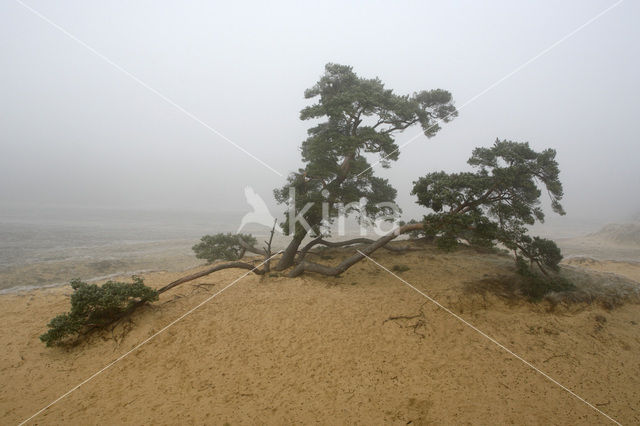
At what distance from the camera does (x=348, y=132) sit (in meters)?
11.2

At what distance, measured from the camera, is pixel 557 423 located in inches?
189

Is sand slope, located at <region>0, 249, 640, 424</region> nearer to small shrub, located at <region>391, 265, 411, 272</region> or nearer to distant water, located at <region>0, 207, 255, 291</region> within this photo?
small shrub, located at <region>391, 265, 411, 272</region>

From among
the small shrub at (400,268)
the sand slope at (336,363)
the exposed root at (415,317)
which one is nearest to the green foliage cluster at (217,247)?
the sand slope at (336,363)

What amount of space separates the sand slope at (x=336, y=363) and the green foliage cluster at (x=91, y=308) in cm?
46

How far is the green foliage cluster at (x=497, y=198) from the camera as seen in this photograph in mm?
7926

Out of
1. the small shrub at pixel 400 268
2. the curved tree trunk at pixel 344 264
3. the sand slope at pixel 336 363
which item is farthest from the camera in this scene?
the small shrub at pixel 400 268

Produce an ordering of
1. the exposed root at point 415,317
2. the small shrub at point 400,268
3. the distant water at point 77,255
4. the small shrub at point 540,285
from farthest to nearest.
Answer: the distant water at point 77,255, the small shrub at point 400,268, the small shrub at point 540,285, the exposed root at point 415,317

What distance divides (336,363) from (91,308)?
677cm

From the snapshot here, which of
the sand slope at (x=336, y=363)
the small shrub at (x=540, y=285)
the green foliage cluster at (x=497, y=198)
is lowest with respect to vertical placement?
the sand slope at (x=336, y=363)

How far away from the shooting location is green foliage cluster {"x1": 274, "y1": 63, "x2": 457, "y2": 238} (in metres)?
9.80

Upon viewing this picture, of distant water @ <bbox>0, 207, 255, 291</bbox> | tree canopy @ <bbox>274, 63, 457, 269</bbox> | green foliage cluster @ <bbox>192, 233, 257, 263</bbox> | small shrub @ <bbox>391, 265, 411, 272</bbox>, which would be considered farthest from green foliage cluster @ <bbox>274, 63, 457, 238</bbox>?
distant water @ <bbox>0, 207, 255, 291</bbox>

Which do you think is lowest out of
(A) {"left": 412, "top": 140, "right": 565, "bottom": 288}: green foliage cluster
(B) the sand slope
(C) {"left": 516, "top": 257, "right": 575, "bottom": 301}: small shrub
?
(B) the sand slope

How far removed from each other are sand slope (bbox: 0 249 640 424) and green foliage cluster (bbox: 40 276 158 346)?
46cm

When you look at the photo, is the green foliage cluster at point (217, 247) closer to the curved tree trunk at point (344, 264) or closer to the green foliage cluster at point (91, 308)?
the curved tree trunk at point (344, 264)
